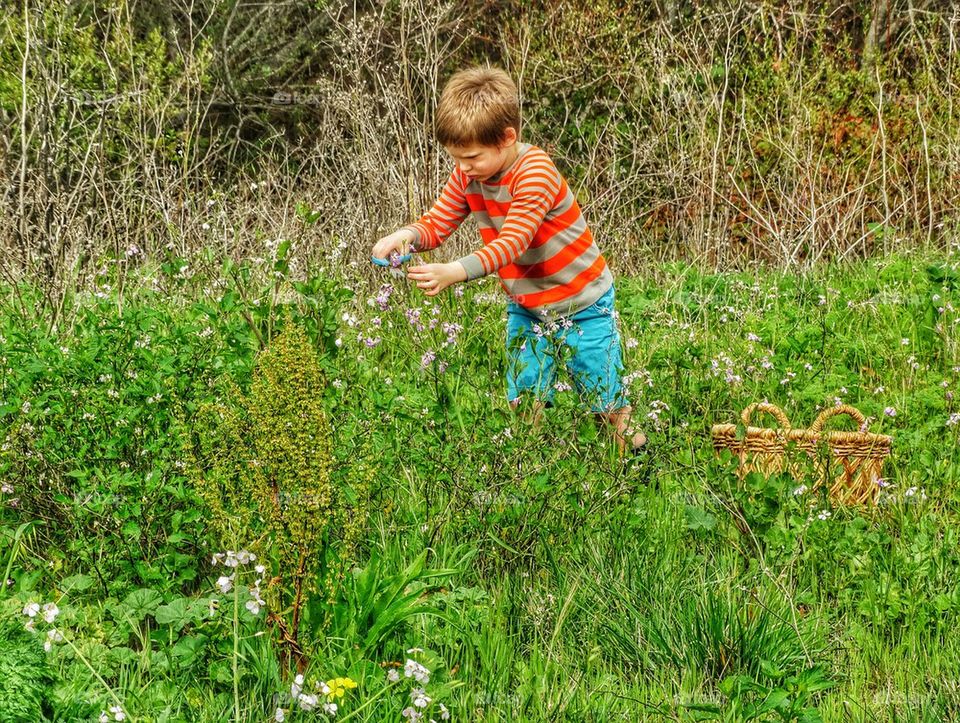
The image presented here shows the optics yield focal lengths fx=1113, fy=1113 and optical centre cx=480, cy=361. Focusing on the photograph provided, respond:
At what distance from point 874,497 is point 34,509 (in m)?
2.50

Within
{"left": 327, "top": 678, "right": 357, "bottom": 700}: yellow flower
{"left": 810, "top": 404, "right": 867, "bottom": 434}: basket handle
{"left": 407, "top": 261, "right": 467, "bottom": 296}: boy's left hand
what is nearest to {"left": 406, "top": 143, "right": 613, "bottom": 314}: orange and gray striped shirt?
{"left": 407, "top": 261, "right": 467, "bottom": 296}: boy's left hand

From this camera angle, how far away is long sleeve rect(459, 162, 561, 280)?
3662 mm

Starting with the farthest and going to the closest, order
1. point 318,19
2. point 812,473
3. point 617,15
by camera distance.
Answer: point 318,19 → point 617,15 → point 812,473

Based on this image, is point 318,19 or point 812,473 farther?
point 318,19

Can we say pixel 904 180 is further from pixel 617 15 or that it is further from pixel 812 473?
pixel 812 473

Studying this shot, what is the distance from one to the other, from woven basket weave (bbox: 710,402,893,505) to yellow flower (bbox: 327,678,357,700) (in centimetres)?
155

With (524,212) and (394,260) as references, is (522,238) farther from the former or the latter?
(394,260)

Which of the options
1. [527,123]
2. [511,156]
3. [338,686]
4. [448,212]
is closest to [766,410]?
[511,156]

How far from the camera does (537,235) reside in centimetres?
407

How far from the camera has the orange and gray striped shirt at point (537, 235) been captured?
13.1ft

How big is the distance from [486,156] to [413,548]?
148 centimetres

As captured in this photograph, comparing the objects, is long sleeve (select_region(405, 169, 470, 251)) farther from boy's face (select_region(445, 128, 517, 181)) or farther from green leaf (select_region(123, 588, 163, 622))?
green leaf (select_region(123, 588, 163, 622))

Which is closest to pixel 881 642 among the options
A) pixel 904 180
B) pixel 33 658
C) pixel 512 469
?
pixel 512 469

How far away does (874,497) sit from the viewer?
3434 mm
